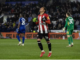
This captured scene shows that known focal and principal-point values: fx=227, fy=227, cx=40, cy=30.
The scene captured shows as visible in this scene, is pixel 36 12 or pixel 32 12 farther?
pixel 32 12

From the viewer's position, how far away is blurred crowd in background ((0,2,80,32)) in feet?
106

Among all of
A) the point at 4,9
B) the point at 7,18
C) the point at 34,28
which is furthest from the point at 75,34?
the point at 4,9

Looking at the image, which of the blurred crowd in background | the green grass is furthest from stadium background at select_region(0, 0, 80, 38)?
the green grass

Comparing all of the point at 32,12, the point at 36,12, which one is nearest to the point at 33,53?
the point at 36,12

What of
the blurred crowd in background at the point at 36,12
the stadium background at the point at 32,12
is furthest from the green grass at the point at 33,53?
the blurred crowd in background at the point at 36,12

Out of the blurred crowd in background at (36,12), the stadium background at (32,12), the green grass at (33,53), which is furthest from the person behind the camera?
the blurred crowd in background at (36,12)

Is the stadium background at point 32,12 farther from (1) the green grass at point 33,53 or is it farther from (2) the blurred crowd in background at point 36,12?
(1) the green grass at point 33,53

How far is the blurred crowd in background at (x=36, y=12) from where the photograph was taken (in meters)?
32.2

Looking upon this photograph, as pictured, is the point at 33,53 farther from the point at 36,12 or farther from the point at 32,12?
the point at 32,12

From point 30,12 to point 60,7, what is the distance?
4.84m

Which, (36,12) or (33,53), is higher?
(36,12)

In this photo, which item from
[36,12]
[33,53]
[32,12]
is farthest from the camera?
[32,12]

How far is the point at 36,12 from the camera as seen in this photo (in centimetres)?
3597

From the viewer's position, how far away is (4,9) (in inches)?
1532
